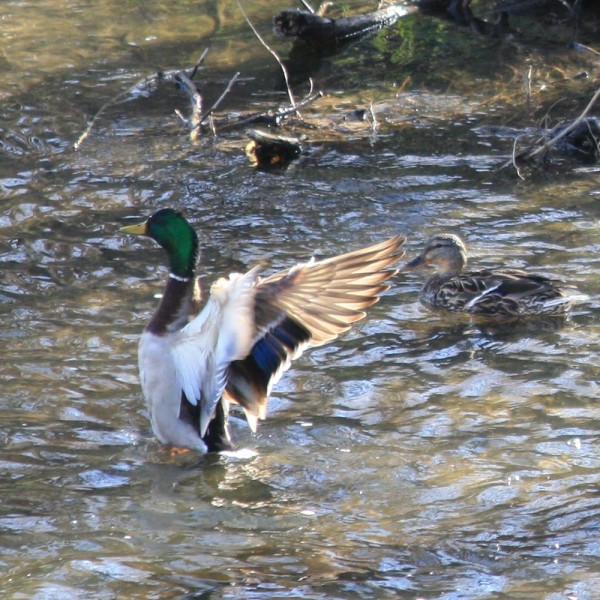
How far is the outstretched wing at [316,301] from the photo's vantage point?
557 centimetres

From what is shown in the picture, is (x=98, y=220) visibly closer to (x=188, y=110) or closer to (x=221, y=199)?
(x=221, y=199)

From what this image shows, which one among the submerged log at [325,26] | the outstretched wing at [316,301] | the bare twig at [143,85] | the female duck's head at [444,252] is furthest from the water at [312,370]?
the submerged log at [325,26]

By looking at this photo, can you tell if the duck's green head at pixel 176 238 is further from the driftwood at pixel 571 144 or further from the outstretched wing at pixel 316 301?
the driftwood at pixel 571 144

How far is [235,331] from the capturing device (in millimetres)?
5422

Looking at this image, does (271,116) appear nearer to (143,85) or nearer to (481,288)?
(143,85)

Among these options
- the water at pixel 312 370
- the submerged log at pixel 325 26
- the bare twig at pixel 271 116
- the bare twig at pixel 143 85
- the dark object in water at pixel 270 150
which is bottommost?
the water at pixel 312 370

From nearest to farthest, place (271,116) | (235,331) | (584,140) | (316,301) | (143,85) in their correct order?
(235,331) → (316,301) → (584,140) → (271,116) → (143,85)

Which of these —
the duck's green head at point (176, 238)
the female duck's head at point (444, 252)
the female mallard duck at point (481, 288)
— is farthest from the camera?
the female duck's head at point (444, 252)

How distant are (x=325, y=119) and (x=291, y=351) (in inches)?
236

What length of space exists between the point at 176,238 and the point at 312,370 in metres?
1.17

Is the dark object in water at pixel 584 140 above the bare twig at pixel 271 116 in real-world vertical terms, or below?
below

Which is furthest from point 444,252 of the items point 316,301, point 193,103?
point 193,103

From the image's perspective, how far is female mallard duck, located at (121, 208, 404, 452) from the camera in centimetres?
548

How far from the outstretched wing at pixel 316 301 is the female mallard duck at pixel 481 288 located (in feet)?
6.85
